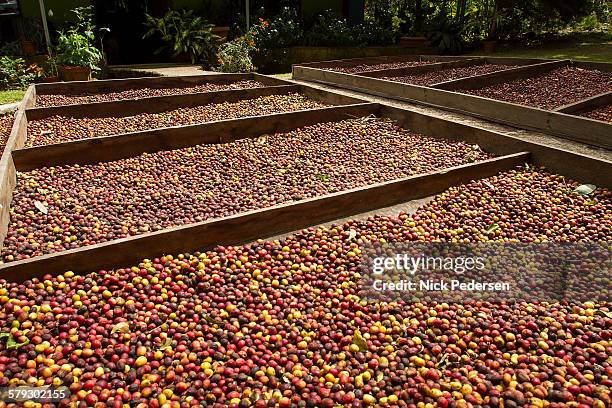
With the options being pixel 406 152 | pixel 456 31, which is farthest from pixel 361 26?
pixel 406 152

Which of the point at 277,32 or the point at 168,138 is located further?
the point at 277,32

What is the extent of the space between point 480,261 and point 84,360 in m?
2.00

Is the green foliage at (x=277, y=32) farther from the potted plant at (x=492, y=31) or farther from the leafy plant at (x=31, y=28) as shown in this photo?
the potted plant at (x=492, y=31)

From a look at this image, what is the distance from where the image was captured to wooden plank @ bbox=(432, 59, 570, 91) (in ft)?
21.0

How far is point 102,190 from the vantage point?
3.46 m

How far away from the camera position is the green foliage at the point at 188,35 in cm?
1013

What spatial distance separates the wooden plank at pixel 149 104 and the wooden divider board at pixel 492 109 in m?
1.20

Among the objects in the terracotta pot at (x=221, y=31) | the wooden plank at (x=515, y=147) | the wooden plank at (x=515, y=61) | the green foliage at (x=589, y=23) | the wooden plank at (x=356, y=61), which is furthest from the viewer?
the green foliage at (x=589, y=23)

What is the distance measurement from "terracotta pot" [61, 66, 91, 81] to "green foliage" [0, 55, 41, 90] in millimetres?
776

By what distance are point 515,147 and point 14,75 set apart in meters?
8.12

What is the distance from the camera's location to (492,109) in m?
5.32

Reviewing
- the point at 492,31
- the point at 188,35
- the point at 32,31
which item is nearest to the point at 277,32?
the point at 188,35

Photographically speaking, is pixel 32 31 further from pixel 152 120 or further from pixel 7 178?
pixel 7 178

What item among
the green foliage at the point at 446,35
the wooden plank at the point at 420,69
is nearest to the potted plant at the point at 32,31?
the wooden plank at the point at 420,69
